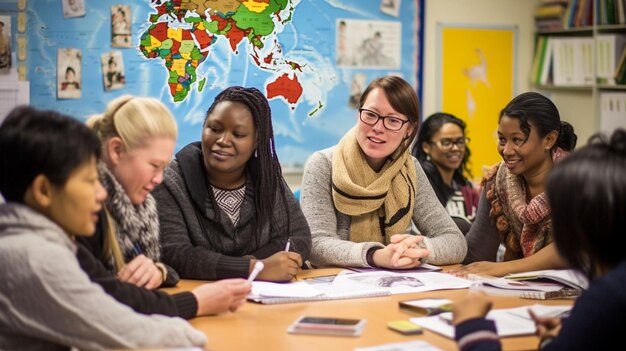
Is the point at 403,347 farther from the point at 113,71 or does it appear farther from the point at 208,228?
the point at 113,71

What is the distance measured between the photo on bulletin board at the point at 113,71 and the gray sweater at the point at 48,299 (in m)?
2.23

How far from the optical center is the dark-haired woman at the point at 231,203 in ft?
8.15

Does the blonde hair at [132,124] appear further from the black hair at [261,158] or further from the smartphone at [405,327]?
the smartphone at [405,327]

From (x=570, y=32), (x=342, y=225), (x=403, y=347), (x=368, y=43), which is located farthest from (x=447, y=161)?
(x=403, y=347)

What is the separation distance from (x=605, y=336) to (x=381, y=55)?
343cm

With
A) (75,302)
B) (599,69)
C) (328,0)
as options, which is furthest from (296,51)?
(75,302)

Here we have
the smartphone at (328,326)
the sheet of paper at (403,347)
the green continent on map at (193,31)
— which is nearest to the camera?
the sheet of paper at (403,347)

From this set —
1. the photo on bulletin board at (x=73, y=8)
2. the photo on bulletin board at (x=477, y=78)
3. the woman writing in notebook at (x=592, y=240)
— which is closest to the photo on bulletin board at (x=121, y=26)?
the photo on bulletin board at (x=73, y=8)

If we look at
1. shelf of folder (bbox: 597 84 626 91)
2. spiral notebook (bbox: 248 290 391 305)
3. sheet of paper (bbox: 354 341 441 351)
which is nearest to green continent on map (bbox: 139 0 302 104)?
spiral notebook (bbox: 248 290 391 305)

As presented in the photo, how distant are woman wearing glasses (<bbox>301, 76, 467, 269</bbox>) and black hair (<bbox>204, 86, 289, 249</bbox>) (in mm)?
214

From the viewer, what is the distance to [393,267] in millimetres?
2676

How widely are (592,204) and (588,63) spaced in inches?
150

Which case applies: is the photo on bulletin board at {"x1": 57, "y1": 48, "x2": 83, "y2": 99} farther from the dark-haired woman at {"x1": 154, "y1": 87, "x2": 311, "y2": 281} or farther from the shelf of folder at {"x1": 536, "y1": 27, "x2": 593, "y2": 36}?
the shelf of folder at {"x1": 536, "y1": 27, "x2": 593, "y2": 36}

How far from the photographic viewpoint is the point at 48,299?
161 centimetres
